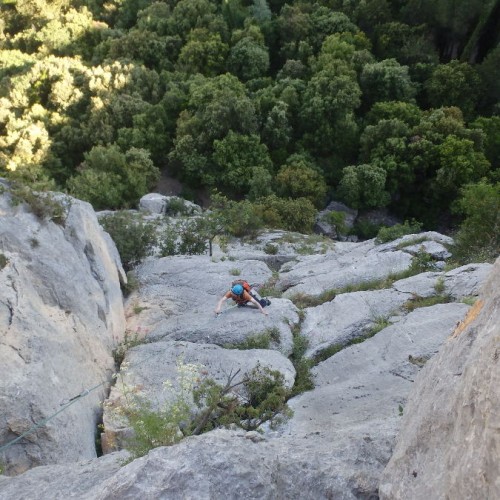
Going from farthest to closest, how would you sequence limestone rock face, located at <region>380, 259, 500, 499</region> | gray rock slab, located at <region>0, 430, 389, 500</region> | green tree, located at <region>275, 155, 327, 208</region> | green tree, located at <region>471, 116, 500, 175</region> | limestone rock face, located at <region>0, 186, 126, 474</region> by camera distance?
green tree, located at <region>471, 116, 500, 175</region>, green tree, located at <region>275, 155, 327, 208</region>, limestone rock face, located at <region>0, 186, 126, 474</region>, gray rock slab, located at <region>0, 430, 389, 500</region>, limestone rock face, located at <region>380, 259, 500, 499</region>

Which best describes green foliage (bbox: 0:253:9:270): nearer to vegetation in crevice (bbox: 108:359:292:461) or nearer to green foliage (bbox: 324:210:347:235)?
vegetation in crevice (bbox: 108:359:292:461)

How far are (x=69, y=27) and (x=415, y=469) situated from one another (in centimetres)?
4701

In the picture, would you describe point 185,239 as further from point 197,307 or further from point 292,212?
point 292,212

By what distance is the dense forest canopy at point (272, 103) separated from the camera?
105 feet

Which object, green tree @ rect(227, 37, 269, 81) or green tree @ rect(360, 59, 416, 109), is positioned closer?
green tree @ rect(360, 59, 416, 109)

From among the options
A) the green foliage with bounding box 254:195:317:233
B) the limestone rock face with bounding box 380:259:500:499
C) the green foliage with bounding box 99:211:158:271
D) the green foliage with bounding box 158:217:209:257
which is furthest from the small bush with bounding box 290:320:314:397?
the green foliage with bounding box 254:195:317:233

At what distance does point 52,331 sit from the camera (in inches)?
390

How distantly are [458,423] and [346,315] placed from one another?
8.34 meters

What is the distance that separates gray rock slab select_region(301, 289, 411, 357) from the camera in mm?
12180

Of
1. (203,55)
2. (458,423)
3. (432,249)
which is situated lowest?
(432,249)

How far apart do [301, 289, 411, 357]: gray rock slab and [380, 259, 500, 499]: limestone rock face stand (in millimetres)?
5928

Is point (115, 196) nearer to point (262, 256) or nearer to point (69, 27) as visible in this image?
point (262, 256)

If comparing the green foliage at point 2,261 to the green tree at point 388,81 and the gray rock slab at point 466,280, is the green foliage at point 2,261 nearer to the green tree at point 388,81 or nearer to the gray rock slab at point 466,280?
the gray rock slab at point 466,280

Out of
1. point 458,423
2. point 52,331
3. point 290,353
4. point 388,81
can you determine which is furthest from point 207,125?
point 458,423
